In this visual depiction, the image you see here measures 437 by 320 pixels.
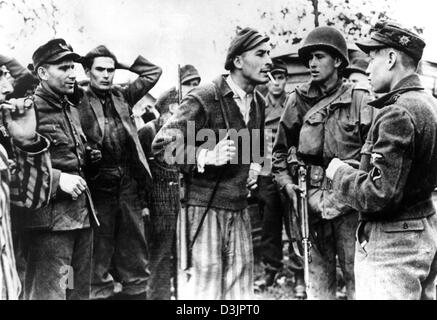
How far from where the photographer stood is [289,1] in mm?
5191

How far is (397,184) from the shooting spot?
163 inches

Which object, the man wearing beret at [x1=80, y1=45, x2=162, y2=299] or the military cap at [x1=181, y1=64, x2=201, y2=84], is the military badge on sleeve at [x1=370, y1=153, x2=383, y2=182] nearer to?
the military cap at [x1=181, y1=64, x2=201, y2=84]

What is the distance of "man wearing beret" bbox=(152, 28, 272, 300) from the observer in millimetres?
4887

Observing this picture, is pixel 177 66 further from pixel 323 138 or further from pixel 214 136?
pixel 323 138

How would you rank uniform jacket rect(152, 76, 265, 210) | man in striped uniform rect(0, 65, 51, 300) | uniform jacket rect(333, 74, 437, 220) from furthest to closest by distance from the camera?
1. uniform jacket rect(152, 76, 265, 210)
2. man in striped uniform rect(0, 65, 51, 300)
3. uniform jacket rect(333, 74, 437, 220)

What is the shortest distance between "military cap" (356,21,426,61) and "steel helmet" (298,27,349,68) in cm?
37

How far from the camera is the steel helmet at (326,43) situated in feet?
16.3

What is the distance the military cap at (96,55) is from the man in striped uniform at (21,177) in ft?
2.31

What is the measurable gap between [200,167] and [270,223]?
80 cm

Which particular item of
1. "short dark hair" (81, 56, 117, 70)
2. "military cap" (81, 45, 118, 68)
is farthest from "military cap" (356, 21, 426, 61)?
"short dark hair" (81, 56, 117, 70)

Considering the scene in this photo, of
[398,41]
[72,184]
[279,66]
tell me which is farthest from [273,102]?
[72,184]

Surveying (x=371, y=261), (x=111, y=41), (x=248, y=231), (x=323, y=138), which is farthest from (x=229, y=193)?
(x=111, y=41)

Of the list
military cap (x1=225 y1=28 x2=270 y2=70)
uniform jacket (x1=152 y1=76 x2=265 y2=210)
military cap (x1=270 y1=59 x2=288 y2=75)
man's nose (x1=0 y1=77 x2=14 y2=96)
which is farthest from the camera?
military cap (x1=270 y1=59 x2=288 y2=75)

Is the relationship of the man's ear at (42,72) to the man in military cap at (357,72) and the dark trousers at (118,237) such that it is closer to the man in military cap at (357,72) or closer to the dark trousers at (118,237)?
the dark trousers at (118,237)
